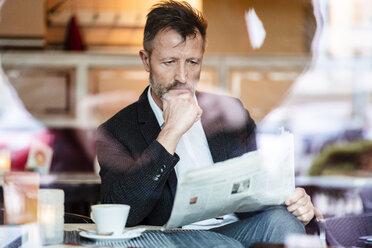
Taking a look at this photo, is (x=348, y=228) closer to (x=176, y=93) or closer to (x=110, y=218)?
(x=176, y=93)

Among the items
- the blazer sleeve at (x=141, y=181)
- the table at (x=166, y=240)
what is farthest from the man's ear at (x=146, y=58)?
the table at (x=166, y=240)

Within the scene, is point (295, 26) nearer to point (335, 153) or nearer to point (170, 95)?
point (335, 153)

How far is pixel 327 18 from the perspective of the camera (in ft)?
14.1

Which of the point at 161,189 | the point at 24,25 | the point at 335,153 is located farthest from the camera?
the point at 335,153

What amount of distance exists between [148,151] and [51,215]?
1.07 ft

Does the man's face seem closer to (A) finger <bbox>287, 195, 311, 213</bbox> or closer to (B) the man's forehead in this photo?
(B) the man's forehead

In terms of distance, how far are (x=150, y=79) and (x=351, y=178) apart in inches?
91.6

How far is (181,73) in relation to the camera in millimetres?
1766

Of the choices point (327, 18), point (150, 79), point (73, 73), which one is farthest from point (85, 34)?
point (150, 79)

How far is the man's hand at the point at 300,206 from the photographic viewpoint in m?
1.52

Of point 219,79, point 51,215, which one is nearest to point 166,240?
point 51,215

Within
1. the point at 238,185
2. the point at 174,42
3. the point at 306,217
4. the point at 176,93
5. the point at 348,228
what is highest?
the point at 174,42

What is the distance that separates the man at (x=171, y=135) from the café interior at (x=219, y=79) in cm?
181

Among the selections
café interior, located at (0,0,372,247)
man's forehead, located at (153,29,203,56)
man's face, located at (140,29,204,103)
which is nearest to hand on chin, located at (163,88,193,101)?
man's face, located at (140,29,204,103)
